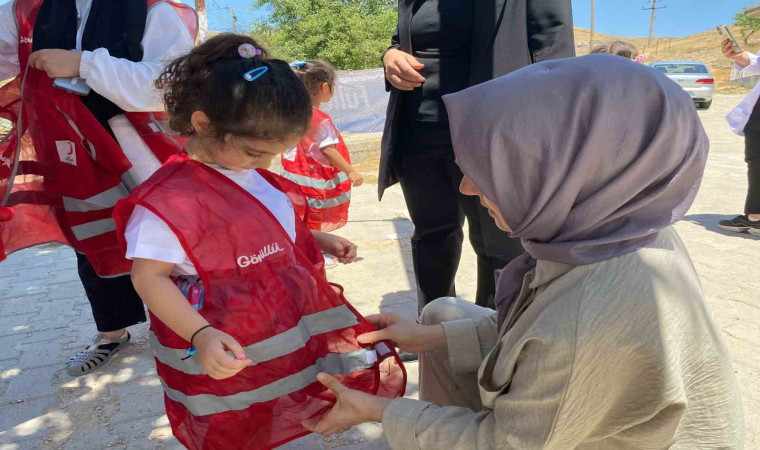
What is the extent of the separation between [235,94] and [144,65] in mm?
566

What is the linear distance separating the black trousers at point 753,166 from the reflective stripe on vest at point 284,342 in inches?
169

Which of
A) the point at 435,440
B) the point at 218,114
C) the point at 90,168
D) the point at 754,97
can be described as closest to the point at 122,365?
the point at 90,168

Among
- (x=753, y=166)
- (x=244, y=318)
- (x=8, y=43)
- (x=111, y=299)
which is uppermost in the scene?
(x=8, y=43)

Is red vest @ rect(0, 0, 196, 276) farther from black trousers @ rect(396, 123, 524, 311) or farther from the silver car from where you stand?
the silver car

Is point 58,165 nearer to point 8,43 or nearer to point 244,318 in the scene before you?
point 8,43

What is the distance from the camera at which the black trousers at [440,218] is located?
7.80 feet

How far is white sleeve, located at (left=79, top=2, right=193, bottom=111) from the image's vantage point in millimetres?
1899

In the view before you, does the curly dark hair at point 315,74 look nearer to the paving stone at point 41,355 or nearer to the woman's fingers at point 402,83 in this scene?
the woman's fingers at point 402,83

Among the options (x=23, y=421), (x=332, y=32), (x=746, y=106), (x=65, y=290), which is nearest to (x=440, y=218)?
(x=23, y=421)

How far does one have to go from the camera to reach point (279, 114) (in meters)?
1.61

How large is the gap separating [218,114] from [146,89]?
19.3 inches

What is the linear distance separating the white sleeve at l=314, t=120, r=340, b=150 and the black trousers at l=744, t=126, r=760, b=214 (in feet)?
10.9

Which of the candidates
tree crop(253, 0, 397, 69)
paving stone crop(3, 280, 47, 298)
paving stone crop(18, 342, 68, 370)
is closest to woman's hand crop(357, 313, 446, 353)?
paving stone crop(18, 342, 68, 370)

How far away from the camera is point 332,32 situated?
16.5 meters
